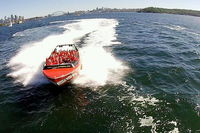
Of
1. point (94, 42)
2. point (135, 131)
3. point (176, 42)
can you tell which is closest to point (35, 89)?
point (135, 131)

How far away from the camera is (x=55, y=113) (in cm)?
1473

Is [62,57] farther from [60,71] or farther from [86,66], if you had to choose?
[60,71]

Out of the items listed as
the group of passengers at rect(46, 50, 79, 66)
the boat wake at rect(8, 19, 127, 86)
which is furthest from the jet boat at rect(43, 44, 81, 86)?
the boat wake at rect(8, 19, 127, 86)

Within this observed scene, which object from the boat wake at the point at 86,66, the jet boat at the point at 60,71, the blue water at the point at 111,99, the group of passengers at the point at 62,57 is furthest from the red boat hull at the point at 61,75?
the group of passengers at the point at 62,57

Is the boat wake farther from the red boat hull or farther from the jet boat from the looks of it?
the jet boat

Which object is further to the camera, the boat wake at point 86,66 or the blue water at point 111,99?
the boat wake at point 86,66

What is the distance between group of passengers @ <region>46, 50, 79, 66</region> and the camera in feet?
69.9

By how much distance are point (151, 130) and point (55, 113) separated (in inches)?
267

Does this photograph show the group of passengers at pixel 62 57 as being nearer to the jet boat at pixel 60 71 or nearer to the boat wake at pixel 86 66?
the jet boat at pixel 60 71

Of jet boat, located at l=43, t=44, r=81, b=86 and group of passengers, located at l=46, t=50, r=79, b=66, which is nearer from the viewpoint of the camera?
jet boat, located at l=43, t=44, r=81, b=86

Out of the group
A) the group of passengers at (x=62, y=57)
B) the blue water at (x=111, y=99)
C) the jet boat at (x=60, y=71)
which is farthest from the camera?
the group of passengers at (x=62, y=57)

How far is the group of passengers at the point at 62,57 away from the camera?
21294mm

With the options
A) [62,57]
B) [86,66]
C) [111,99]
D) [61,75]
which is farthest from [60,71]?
[86,66]

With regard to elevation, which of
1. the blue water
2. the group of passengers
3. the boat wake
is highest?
the group of passengers
